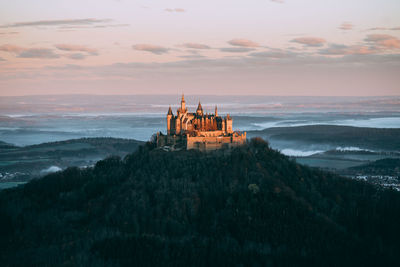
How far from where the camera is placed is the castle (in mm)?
110062

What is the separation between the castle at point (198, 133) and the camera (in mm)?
110062

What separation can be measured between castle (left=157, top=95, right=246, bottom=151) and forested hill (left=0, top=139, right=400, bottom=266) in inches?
79.1

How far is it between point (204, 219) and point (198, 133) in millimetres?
18422

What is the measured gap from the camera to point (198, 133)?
110 meters

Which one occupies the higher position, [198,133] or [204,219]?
[198,133]

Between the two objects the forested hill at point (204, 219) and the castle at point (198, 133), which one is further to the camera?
the castle at point (198, 133)

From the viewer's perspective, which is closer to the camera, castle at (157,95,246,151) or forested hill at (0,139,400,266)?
forested hill at (0,139,400,266)

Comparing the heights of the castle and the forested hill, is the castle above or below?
above

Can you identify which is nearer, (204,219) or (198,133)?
(204,219)

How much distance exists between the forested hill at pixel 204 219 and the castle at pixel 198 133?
2010 mm

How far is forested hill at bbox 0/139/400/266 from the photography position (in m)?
94.9

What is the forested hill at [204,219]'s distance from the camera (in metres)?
94.9

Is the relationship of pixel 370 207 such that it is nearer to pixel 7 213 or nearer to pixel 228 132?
pixel 228 132

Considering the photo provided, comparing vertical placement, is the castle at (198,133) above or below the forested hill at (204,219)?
above
